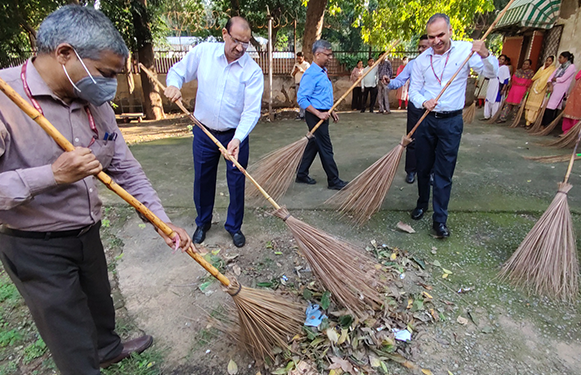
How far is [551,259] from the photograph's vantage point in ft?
8.21

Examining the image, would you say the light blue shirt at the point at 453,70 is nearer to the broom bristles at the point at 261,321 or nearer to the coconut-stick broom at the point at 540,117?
the broom bristles at the point at 261,321

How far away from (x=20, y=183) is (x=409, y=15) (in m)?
9.77

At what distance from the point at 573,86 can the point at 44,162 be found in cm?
940

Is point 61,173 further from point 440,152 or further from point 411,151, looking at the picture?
point 411,151

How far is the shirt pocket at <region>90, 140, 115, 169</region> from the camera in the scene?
1.44m

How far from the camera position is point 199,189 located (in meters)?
2.98

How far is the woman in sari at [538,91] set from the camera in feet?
25.4

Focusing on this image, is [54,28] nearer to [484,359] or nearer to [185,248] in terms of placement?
[185,248]

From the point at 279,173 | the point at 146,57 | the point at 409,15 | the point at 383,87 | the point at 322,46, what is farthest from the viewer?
the point at 383,87

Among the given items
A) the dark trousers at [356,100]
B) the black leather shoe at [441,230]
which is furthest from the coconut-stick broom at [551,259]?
the dark trousers at [356,100]

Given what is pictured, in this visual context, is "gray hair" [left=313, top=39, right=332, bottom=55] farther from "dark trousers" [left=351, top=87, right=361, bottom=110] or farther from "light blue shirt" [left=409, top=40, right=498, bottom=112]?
A: "dark trousers" [left=351, top=87, right=361, bottom=110]

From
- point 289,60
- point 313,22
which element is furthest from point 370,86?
point 289,60

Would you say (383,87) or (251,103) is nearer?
(251,103)

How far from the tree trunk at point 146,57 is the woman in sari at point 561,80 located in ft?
31.1
